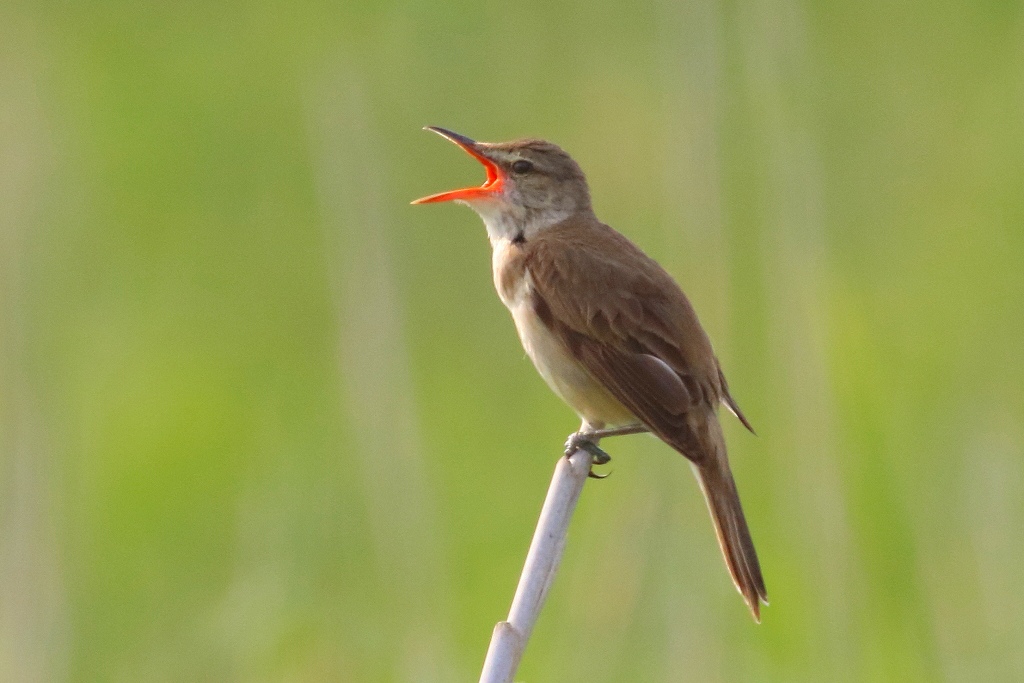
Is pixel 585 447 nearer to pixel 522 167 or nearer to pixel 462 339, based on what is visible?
pixel 522 167

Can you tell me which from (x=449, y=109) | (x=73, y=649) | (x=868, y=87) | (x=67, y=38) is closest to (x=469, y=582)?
(x=73, y=649)

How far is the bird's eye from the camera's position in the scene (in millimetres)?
4871

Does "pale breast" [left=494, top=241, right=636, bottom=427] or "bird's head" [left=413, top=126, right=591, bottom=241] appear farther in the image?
"bird's head" [left=413, top=126, right=591, bottom=241]

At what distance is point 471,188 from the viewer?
4840 millimetres

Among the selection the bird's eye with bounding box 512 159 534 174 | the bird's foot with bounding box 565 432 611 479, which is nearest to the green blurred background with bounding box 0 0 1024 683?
the bird's eye with bounding box 512 159 534 174

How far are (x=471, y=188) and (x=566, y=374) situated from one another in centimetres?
72

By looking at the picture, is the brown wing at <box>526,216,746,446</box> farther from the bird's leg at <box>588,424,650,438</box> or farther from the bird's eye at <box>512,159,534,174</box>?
the bird's eye at <box>512,159,534,174</box>

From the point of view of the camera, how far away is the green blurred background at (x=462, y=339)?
523 cm

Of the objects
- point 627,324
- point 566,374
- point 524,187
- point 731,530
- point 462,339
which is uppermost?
point 524,187

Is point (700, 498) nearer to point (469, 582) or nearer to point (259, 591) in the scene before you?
point (259, 591)

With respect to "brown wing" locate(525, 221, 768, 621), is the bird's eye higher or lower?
higher

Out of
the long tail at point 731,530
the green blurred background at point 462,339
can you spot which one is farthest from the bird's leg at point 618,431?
the green blurred background at point 462,339

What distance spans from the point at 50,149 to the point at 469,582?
2564 millimetres

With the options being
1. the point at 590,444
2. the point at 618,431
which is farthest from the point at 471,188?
the point at 590,444
